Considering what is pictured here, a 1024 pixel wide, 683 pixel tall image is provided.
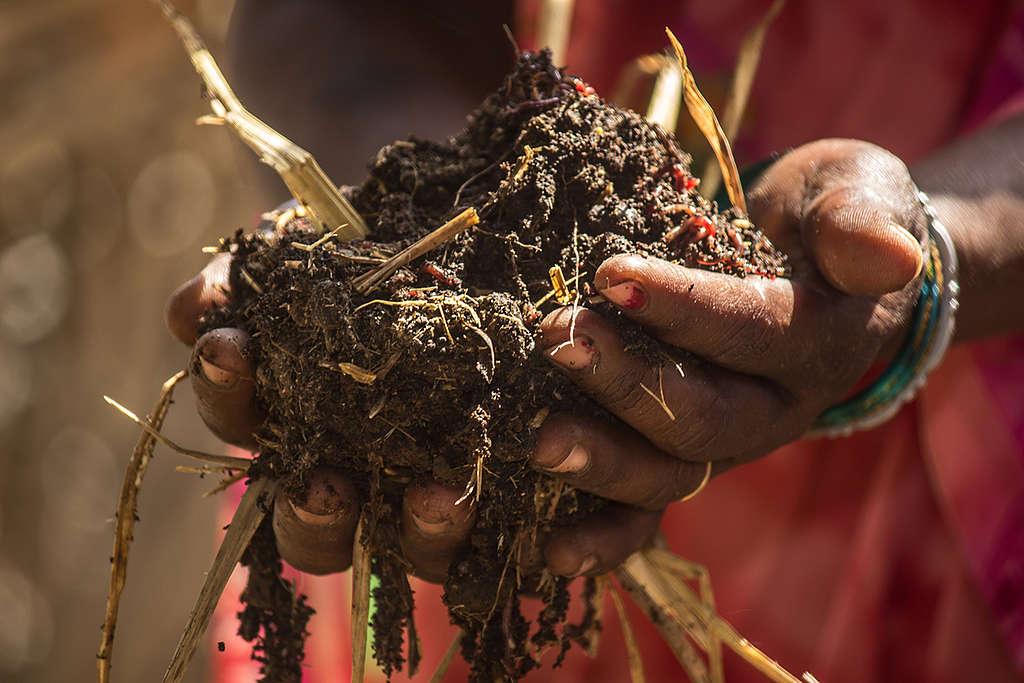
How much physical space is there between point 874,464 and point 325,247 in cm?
103

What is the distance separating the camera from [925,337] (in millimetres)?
953

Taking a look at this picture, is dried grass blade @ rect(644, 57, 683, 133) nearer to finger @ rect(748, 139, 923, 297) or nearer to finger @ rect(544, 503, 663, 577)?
finger @ rect(748, 139, 923, 297)

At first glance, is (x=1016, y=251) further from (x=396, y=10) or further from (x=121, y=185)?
(x=121, y=185)

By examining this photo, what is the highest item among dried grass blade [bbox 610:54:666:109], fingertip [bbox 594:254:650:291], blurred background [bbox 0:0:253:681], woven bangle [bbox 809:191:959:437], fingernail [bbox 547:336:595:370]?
blurred background [bbox 0:0:253:681]

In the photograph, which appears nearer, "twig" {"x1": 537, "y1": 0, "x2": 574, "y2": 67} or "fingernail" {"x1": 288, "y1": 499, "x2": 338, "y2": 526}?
"fingernail" {"x1": 288, "y1": 499, "x2": 338, "y2": 526}

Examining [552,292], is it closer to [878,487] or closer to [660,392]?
[660,392]

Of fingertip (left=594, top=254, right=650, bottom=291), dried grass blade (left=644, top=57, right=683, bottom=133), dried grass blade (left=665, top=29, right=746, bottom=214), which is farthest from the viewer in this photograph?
dried grass blade (left=644, top=57, right=683, bottom=133)

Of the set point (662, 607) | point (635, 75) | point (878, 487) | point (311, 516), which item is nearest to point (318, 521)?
point (311, 516)

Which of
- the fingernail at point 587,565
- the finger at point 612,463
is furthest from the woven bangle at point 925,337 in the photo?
the fingernail at point 587,565

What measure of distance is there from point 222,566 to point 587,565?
1.25 feet

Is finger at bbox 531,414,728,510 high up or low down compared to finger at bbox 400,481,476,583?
down

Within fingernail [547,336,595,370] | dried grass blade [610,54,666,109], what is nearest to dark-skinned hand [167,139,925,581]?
fingernail [547,336,595,370]

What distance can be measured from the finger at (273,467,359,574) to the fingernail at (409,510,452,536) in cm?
7

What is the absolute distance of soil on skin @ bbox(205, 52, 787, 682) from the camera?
29.2 inches
